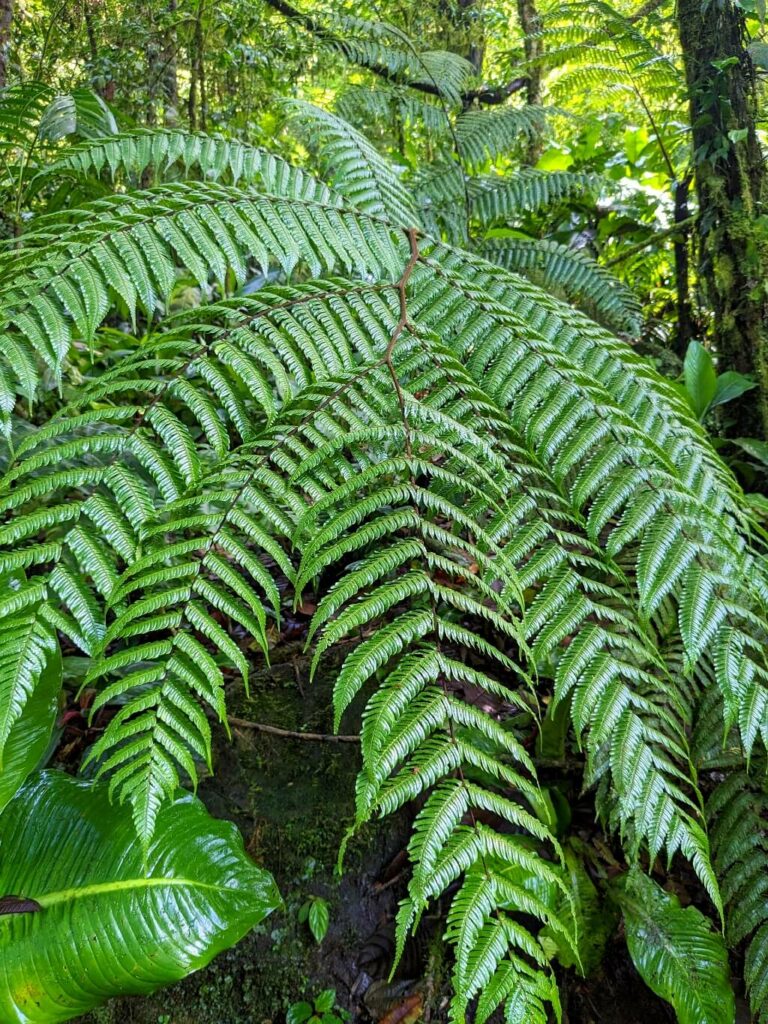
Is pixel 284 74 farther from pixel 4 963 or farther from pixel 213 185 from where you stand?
pixel 4 963

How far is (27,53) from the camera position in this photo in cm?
454

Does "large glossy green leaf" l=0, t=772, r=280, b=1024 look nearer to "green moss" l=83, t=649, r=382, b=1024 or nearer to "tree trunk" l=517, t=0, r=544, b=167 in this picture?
"green moss" l=83, t=649, r=382, b=1024

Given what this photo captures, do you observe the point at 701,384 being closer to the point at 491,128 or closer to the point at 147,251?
the point at 491,128

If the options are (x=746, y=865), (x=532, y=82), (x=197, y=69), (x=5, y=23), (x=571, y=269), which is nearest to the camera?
(x=746, y=865)

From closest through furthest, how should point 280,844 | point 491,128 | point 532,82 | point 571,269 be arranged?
point 280,844 < point 571,269 < point 491,128 < point 532,82

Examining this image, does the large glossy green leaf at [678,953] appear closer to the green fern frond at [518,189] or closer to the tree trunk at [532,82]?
the green fern frond at [518,189]

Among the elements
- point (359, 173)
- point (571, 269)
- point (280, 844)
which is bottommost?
point (280, 844)

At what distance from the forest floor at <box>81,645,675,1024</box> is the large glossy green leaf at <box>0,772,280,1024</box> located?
0.42 meters

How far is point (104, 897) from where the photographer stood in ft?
4.53

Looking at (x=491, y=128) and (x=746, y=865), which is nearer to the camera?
(x=746, y=865)

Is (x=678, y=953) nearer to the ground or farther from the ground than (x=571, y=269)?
nearer to the ground

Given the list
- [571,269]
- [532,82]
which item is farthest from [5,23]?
[571,269]

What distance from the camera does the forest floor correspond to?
1670 millimetres

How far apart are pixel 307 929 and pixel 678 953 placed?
97cm
